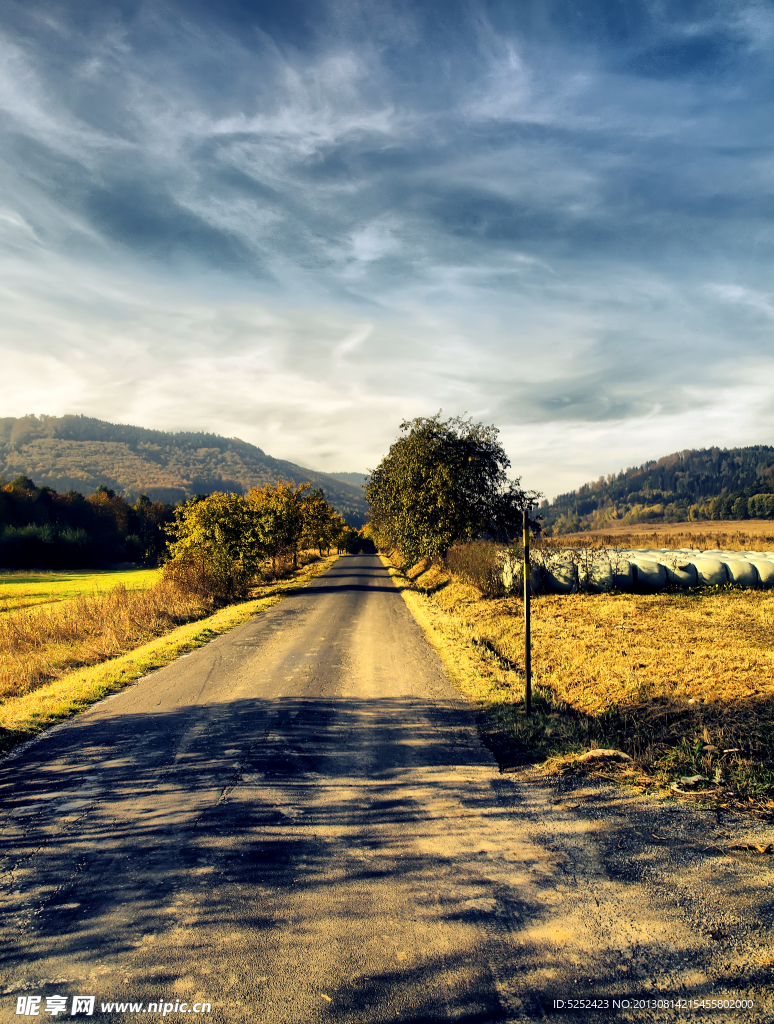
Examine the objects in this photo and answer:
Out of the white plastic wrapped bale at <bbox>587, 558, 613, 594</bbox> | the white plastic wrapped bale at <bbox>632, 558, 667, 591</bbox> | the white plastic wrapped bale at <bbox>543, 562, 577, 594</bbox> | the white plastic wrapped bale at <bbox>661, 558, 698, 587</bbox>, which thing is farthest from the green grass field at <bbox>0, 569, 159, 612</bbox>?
the white plastic wrapped bale at <bbox>661, 558, 698, 587</bbox>

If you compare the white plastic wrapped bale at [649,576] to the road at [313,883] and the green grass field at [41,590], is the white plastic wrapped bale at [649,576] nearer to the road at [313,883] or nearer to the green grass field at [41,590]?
the road at [313,883]

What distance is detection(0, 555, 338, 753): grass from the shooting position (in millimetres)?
7750

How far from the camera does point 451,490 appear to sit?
2417cm

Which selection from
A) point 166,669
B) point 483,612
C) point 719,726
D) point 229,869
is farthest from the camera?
point 483,612

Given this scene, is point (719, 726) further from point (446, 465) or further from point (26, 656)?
point (446, 465)

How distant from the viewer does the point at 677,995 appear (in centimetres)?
281

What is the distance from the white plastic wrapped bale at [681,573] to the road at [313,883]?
58.7 feet

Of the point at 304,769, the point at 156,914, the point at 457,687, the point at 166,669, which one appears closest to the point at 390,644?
Result: the point at 457,687

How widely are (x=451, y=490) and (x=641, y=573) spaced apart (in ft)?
29.4

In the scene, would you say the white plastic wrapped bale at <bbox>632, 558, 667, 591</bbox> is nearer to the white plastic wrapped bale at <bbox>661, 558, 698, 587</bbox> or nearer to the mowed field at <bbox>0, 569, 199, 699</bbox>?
the white plastic wrapped bale at <bbox>661, 558, 698, 587</bbox>

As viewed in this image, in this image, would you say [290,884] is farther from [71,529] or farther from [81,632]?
[71,529]

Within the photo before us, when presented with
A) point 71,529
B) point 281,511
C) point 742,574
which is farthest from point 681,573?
point 71,529

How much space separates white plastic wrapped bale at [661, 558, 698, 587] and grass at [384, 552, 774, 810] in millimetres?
4086

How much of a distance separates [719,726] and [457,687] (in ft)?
13.6
